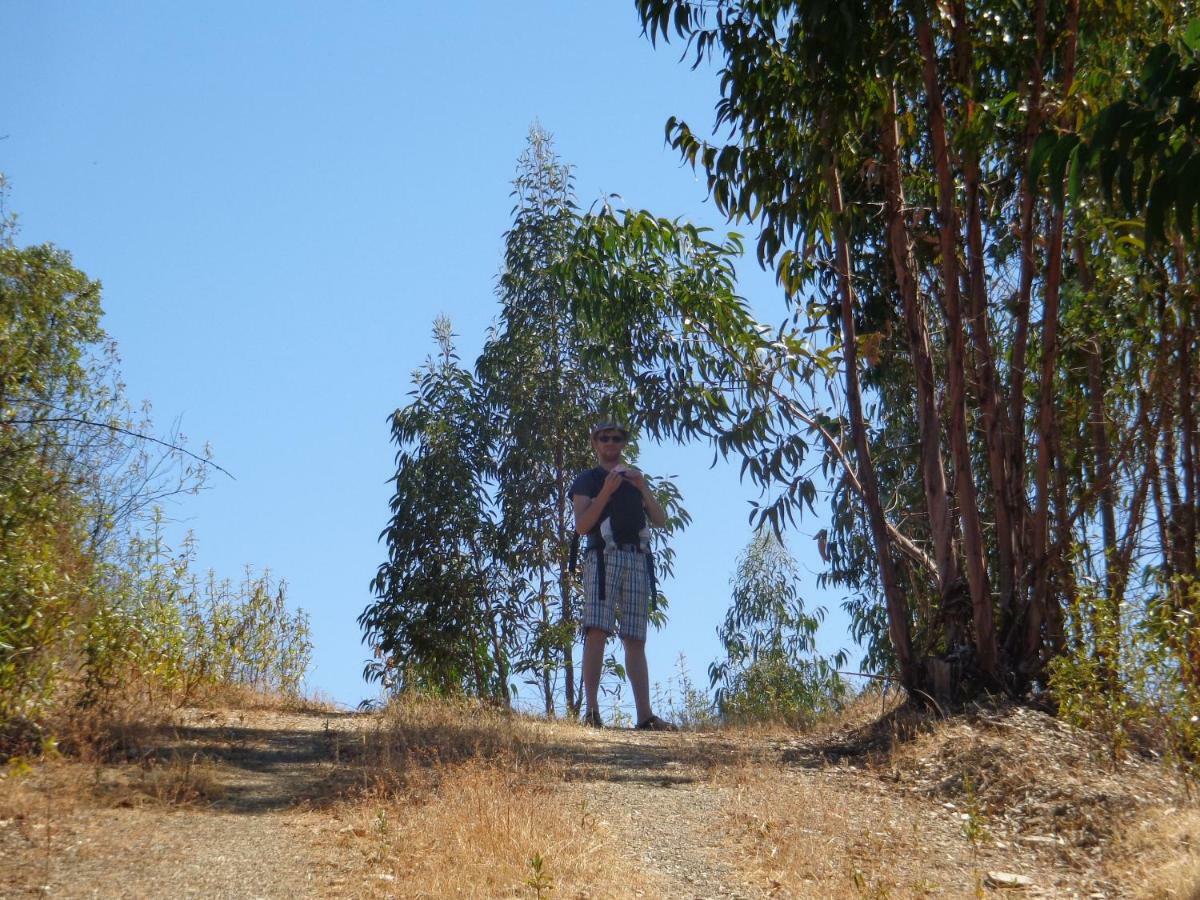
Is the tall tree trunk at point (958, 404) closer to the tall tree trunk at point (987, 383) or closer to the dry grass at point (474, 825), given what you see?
the tall tree trunk at point (987, 383)

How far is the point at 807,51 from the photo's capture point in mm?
6508

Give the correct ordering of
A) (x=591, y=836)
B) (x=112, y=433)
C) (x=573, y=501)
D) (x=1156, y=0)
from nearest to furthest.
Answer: (x=591, y=836) < (x=112, y=433) < (x=1156, y=0) < (x=573, y=501)

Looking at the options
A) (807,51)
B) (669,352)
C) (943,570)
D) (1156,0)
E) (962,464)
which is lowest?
(943,570)

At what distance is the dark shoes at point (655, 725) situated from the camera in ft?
27.4

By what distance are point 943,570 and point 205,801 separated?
4290 mm

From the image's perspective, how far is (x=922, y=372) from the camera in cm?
751

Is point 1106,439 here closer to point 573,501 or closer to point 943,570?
point 943,570

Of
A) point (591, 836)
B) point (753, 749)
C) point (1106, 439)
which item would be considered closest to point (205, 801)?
point (591, 836)

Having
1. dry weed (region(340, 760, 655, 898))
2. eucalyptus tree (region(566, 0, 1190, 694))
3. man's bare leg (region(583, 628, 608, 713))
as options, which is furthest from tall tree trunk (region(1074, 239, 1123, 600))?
dry weed (region(340, 760, 655, 898))

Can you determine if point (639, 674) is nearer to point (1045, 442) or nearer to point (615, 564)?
point (615, 564)

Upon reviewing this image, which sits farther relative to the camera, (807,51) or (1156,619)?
(807,51)

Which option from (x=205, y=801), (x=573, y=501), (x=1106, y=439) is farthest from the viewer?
(x=573, y=501)

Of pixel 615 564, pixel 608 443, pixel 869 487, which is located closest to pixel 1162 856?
pixel 869 487

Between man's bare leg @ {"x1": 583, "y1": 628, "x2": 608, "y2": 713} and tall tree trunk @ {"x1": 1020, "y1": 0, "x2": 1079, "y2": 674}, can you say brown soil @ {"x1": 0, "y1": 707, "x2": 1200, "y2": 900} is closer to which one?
tall tree trunk @ {"x1": 1020, "y1": 0, "x2": 1079, "y2": 674}
